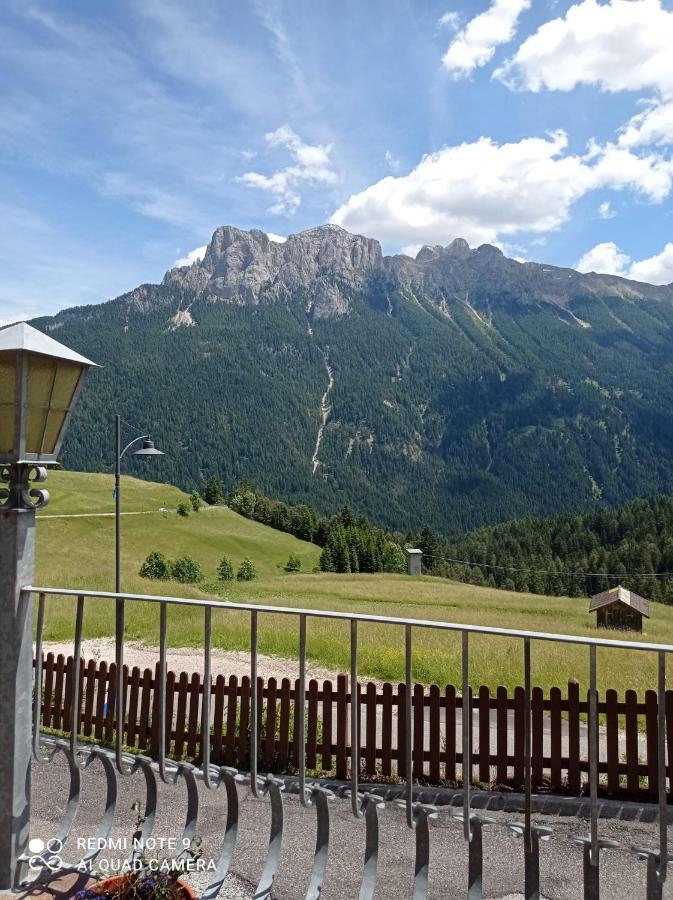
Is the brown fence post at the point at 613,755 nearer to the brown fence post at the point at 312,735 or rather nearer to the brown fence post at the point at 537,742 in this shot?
the brown fence post at the point at 537,742

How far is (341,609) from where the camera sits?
84.2 feet

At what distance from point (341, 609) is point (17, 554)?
76.3 ft

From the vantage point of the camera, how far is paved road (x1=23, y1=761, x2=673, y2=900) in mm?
4281

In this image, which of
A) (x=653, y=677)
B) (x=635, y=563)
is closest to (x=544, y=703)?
(x=653, y=677)

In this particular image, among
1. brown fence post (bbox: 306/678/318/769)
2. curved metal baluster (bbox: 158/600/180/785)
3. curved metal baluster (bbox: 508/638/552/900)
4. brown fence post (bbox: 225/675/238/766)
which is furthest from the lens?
brown fence post (bbox: 225/675/238/766)

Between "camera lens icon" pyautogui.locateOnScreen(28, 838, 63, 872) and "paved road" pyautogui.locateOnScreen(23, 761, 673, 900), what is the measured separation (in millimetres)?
192

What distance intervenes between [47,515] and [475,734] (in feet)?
220

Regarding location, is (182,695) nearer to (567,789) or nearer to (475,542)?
(567,789)

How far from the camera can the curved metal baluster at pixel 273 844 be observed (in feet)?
10.5

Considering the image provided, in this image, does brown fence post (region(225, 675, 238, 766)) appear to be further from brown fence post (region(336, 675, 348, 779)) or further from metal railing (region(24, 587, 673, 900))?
metal railing (region(24, 587, 673, 900))

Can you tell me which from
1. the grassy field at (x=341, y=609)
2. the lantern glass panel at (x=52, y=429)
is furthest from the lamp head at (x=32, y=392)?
the grassy field at (x=341, y=609)

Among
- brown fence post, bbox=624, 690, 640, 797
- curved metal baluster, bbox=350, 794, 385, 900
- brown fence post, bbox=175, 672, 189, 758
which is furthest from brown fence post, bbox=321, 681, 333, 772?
curved metal baluster, bbox=350, 794, 385, 900

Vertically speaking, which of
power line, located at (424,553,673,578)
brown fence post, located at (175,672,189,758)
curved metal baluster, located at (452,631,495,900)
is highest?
curved metal baluster, located at (452,631,495,900)

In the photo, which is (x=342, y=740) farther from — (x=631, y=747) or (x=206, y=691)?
(x=206, y=691)
